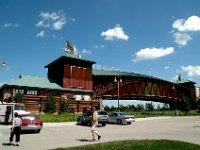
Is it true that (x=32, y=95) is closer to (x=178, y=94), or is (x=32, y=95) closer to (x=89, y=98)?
(x=89, y=98)

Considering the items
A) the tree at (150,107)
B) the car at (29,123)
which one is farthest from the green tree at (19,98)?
the tree at (150,107)

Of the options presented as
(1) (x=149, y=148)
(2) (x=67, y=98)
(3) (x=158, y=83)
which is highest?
(3) (x=158, y=83)

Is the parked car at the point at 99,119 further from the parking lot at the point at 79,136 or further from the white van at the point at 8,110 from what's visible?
the white van at the point at 8,110

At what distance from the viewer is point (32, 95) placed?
54.0m

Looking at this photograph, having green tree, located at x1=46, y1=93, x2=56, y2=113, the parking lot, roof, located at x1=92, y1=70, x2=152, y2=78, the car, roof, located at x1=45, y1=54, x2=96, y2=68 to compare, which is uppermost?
roof, located at x1=45, y1=54, x2=96, y2=68

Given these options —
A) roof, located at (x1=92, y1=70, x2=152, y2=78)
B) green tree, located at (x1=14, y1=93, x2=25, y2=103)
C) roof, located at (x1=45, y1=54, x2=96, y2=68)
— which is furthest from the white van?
roof, located at (x1=92, y1=70, x2=152, y2=78)

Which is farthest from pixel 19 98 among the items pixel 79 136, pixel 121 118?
pixel 79 136

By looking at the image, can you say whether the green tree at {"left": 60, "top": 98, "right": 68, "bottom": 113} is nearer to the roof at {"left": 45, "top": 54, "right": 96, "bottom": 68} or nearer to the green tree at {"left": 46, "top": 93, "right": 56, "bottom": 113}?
the green tree at {"left": 46, "top": 93, "right": 56, "bottom": 113}

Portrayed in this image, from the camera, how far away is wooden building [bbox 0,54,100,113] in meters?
53.8

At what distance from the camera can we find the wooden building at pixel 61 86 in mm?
53844

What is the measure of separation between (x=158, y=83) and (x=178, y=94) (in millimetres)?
12714

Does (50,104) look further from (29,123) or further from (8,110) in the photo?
(29,123)

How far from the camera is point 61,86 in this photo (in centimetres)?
6150

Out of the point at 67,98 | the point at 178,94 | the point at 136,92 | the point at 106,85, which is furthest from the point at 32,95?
the point at 178,94
